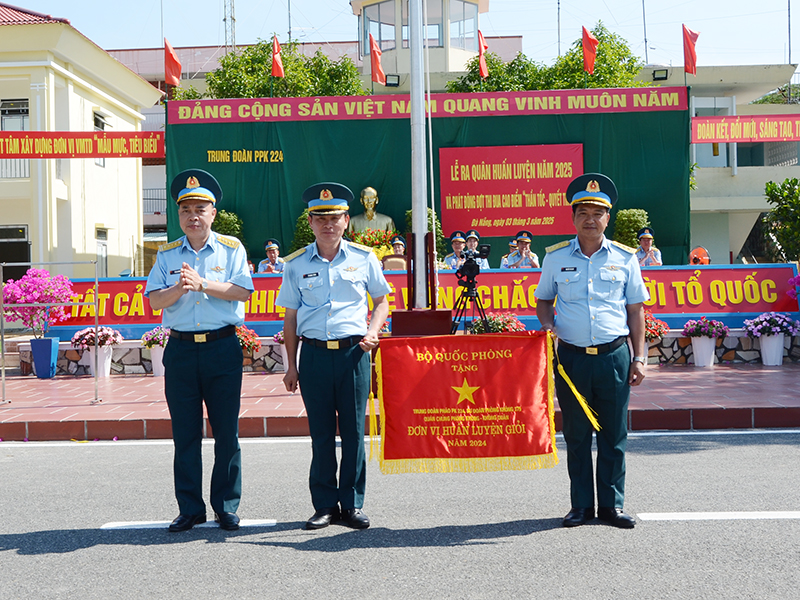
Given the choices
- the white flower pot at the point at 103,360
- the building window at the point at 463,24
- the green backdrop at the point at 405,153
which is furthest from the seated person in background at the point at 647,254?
the building window at the point at 463,24

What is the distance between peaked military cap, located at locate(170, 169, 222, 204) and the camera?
424 cm

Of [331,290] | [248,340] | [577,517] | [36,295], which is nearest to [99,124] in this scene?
[36,295]

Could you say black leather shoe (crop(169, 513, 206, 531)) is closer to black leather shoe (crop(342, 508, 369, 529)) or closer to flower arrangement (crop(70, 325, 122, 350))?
black leather shoe (crop(342, 508, 369, 529))

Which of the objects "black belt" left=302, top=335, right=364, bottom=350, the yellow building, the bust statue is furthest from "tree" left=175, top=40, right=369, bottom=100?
"black belt" left=302, top=335, right=364, bottom=350

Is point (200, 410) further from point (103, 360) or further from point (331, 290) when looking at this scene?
point (103, 360)

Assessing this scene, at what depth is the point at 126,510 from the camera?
459 centimetres

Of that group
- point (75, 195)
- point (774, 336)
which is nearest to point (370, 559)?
point (774, 336)

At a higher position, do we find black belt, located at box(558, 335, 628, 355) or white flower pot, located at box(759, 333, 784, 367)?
black belt, located at box(558, 335, 628, 355)

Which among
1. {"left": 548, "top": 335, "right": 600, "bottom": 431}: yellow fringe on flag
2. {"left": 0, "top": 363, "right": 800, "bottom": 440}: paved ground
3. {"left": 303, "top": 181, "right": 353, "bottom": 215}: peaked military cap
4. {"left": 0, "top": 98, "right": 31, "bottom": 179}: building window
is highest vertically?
{"left": 0, "top": 98, "right": 31, "bottom": 179}: building window

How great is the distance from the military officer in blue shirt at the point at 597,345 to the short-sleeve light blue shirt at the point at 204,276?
174 centimetres

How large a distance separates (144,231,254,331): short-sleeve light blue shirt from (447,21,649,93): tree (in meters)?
21.3

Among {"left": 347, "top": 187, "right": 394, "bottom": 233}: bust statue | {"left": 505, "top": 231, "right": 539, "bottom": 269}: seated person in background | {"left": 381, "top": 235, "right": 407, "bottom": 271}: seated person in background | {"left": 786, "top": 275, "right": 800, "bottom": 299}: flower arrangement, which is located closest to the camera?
{"left": 786, "top": 275, "right": 800, "bottom": 299}: flower arrangement

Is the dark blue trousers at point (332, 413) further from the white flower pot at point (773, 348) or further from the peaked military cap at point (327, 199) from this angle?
the white flower pot at point (773, 348)

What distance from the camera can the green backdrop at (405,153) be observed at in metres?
16.5
